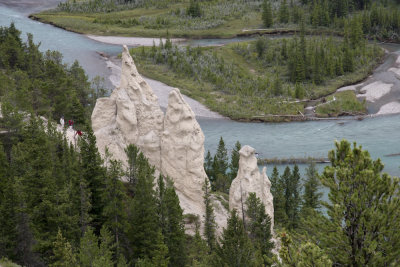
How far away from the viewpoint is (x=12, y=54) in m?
86.1

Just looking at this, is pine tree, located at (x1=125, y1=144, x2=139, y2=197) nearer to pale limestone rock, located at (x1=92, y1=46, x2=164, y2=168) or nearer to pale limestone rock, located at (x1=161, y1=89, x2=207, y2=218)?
pale limestone rock, located at (x1=92, y1=46, x2=164, y2=168)

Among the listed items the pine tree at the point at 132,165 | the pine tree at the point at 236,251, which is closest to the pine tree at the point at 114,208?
the pine tree at the point at 132,165

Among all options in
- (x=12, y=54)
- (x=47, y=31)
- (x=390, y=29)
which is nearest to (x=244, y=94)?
(x=12, y=54)

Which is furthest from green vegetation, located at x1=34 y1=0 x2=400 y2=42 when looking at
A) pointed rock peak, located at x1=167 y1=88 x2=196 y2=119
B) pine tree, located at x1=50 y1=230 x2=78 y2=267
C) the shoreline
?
pine tree, located at x1=50 y1=230 x2=78 y2=267

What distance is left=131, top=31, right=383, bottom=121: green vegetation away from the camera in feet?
340

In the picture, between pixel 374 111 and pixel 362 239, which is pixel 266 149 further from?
pixel 362 239

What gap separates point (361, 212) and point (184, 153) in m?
26.9

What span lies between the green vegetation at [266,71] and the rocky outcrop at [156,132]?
1993 inches

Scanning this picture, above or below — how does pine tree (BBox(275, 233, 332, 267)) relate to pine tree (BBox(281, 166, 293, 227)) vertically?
above

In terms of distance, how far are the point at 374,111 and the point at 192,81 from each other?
36.8m

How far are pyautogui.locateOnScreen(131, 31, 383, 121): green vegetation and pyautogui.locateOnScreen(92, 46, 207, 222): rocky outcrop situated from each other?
50.6m

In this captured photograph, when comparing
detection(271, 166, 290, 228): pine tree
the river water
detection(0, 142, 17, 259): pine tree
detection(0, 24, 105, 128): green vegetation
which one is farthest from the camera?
the river water

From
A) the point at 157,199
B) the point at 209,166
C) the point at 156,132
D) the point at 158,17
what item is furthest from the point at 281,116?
the point at 158,17

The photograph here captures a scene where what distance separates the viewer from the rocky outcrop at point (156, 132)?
48094mm
